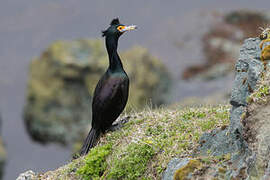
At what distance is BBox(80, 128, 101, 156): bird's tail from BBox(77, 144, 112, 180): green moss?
0.54 m

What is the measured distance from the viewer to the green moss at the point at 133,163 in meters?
4.82

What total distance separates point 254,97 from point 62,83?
15.5 m

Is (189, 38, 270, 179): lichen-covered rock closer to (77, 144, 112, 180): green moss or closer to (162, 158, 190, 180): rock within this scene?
(162, 158, 190, 180): rock

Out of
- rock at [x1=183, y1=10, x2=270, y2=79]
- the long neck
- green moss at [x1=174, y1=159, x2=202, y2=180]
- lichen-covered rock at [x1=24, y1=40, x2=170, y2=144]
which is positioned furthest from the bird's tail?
rock at [x1=183, y1=10, x2=270, y2=79]

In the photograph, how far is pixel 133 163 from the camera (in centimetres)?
489

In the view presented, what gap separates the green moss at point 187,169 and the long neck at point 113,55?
271 cm

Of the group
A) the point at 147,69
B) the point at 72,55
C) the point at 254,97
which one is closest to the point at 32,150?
the point at 72,55

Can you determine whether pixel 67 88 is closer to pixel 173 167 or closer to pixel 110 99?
pixel 110 99

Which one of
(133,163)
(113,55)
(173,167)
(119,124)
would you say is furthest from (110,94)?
(173,167)

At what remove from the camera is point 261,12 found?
31.9 meters

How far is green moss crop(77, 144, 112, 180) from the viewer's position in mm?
5219

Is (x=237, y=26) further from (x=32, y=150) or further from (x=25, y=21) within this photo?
(x=32, y=150)

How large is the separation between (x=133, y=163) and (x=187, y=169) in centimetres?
113

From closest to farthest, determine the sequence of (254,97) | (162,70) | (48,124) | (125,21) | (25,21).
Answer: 1. (254,97)
2. (48,124)
3. (162,70)
4. (25,21)
5. (125,21)
